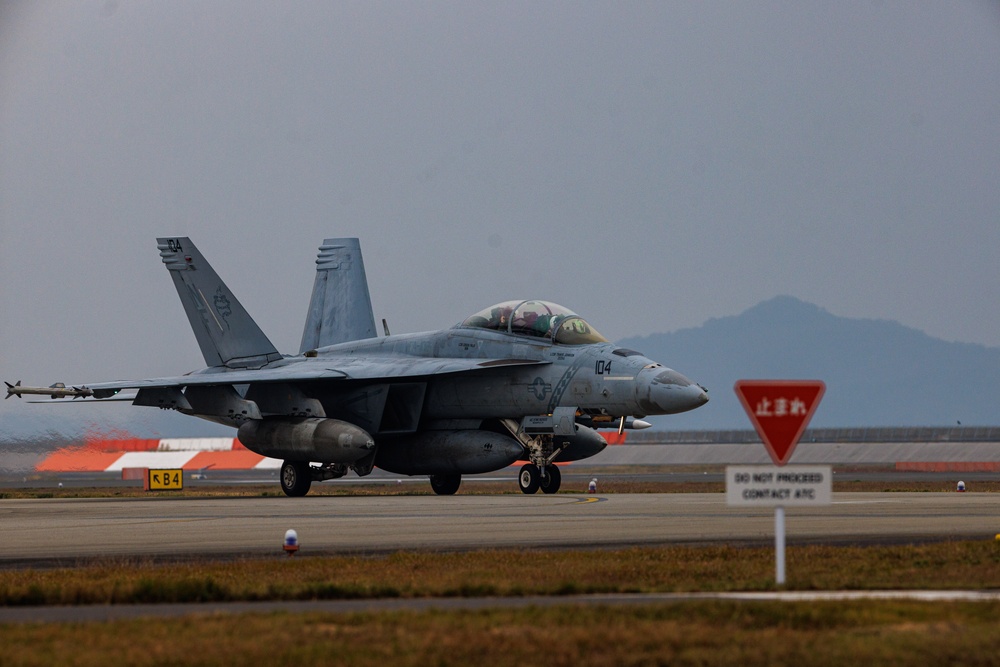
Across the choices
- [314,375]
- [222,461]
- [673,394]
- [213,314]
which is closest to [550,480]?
[673,394]

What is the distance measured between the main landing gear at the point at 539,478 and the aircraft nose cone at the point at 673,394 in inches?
128

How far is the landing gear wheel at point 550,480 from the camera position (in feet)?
103

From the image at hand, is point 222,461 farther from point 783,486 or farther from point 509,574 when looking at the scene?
point 783,486

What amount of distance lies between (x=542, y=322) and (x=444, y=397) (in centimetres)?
342

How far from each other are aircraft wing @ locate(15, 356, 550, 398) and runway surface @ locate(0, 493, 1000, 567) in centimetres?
363

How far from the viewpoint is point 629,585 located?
38.4 feet

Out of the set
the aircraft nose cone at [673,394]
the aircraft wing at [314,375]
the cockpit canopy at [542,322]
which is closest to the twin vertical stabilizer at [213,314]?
the aircraft wing at [314,375]

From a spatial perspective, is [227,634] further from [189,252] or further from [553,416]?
[189,252]

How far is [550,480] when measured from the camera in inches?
1236

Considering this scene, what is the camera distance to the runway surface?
16844 millimetres

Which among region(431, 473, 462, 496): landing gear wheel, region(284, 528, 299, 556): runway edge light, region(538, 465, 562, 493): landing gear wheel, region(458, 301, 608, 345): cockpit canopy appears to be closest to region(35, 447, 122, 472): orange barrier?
region(431, 473, 462, 496): landing gear wheel

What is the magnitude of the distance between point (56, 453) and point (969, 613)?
4312 cm

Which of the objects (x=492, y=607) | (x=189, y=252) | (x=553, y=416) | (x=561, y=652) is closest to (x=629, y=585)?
(x=492, y=607)

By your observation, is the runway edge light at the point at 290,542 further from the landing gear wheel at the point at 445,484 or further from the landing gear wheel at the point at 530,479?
the landing gear wheel at the point at 445,484
